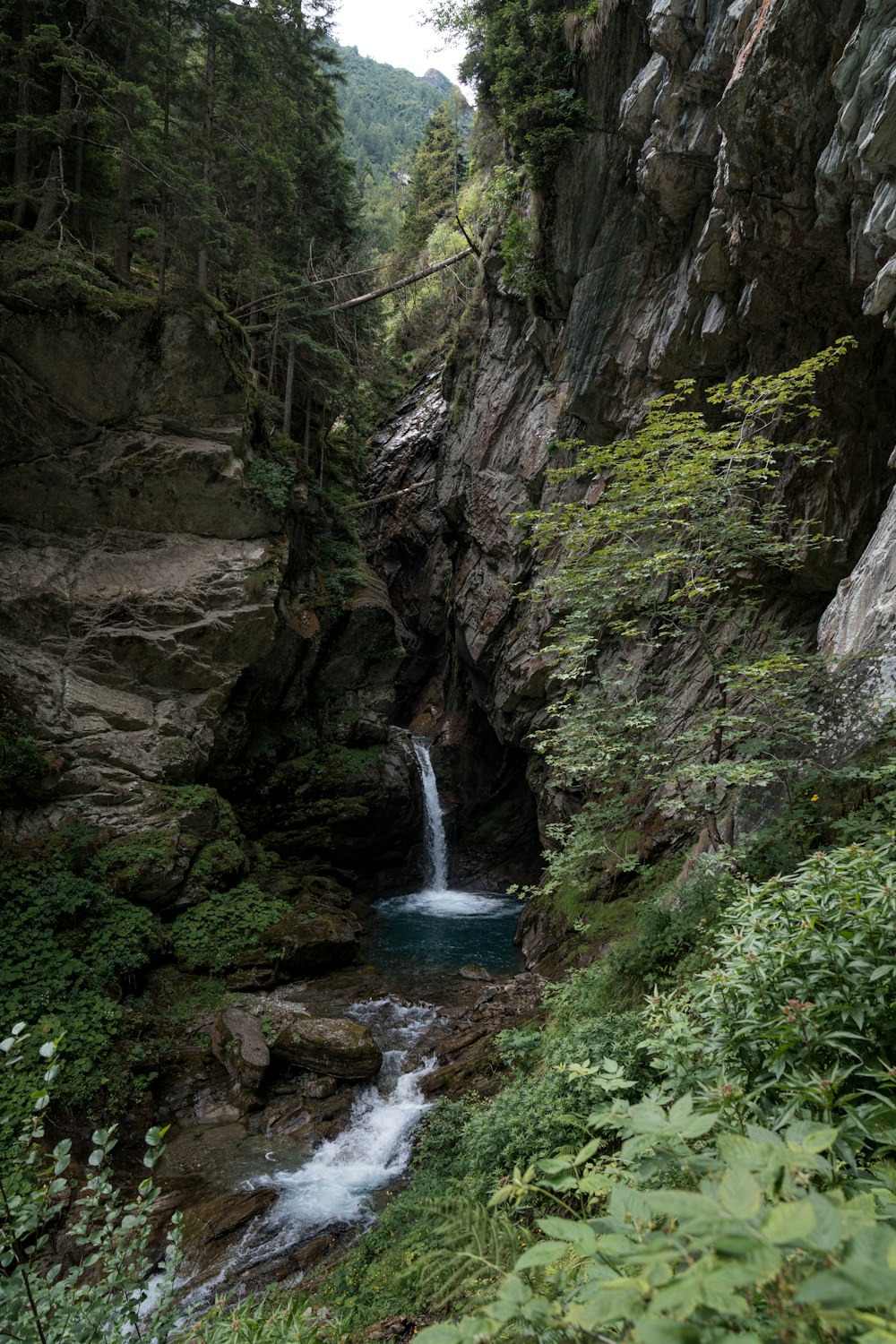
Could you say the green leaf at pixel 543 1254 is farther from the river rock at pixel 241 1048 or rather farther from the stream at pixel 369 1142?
the river rock at pixel 241 1048

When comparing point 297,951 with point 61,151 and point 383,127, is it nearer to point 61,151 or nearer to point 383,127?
point 61,151

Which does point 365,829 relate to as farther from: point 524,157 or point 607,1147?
point 524,157

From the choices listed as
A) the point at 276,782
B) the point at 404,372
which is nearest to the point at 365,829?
the point at 276,782

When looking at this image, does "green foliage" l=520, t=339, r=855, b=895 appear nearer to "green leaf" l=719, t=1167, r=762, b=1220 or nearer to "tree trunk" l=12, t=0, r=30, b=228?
"green leaf" l=719, t=1167, r=762, b=1220

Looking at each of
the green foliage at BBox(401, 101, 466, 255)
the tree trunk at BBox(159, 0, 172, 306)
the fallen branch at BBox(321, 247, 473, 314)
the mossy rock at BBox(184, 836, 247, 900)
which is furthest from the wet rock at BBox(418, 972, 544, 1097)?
the green foliage at BBox(401, 101, 466, 255)

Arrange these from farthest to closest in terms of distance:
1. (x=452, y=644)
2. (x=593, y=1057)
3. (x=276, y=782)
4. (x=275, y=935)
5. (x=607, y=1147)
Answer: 1. (x=452, y=644)
2. (x=276, y=782)
3. (x=275, y=935)
4. (x=593, y=1057)
5. (x=607, y=1147)

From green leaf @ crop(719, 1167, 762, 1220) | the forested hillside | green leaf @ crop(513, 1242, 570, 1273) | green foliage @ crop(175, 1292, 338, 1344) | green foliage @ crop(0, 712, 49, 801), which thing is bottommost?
green foliage @ crop(175, 1292, 338, 1344)

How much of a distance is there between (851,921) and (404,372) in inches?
1211

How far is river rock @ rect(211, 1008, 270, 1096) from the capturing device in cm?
859

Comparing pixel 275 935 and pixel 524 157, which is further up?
pixel 524 157

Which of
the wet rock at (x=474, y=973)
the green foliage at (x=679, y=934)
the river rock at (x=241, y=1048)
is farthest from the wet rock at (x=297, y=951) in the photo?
the green foliage at (x=679, y=934)

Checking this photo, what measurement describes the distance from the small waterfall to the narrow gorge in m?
0.31

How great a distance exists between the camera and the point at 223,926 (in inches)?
463

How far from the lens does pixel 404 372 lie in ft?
95.5
